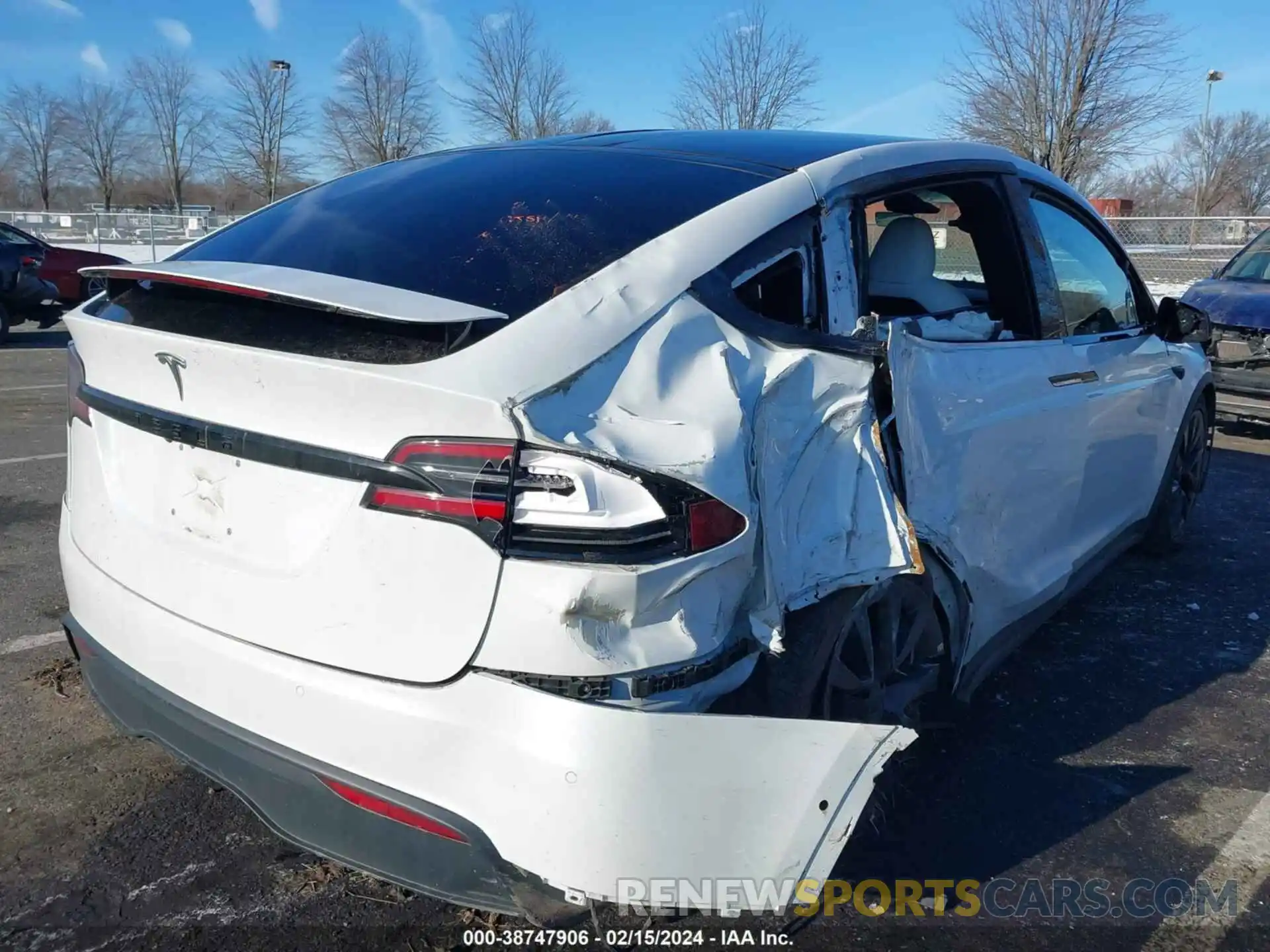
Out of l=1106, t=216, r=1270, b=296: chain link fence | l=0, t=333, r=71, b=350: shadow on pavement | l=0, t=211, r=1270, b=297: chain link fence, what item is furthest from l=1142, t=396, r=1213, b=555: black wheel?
l=1106, t=216, r=1270, b=296: chain link fence

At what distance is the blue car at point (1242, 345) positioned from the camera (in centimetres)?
839

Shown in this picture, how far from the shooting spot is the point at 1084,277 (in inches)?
158

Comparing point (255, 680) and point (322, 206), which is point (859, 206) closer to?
point (322, 206)

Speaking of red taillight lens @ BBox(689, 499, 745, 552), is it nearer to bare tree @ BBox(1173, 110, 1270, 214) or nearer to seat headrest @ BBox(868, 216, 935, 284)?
seat headrest @ BBox(868, 216, 935, 284)

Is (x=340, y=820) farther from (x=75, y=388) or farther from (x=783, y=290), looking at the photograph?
(x=783, y=290)

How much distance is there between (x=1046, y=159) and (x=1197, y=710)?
20.3m

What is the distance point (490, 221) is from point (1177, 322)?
3.40 meters

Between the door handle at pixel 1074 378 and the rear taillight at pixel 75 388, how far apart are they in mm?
2775

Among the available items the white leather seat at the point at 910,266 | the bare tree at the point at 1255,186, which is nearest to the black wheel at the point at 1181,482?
the white leather seat at the point at 910,266

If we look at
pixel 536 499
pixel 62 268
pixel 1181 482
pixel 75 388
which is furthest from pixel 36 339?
pixel 536 499

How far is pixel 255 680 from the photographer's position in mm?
2045

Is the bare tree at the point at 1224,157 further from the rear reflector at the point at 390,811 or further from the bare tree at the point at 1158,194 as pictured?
the rear reflector at the point at 390,811
